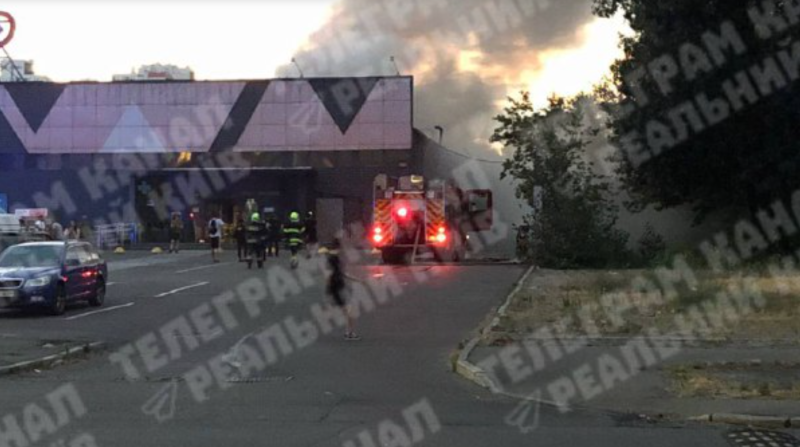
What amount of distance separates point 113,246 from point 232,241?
228 inches

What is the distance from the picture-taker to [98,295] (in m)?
Result: 20.4

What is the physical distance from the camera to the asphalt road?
8383 mm

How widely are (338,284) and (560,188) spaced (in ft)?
59.6

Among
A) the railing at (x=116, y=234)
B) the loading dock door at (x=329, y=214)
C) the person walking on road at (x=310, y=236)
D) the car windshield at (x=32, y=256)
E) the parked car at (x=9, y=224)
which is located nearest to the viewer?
the car windshield at (x=32, y=256)

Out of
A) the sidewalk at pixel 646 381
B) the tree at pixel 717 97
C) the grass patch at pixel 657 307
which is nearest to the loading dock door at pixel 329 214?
the tree at pixel 717 97

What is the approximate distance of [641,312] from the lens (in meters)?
17.4

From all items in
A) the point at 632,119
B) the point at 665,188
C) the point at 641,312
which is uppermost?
the point at 632,119

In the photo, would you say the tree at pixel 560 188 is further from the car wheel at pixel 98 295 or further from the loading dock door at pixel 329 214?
the loading dock door at pixel 329 214

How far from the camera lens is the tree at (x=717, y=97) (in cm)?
2695

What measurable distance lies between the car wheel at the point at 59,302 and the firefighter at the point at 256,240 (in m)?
→ 10.6

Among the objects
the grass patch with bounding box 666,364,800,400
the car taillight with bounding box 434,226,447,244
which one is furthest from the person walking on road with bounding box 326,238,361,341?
the car taillight with bounding box 434,226,447,244

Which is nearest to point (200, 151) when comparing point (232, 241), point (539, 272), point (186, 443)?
point (232, 241)

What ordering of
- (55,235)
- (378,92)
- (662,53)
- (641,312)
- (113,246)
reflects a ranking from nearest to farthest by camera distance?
(641,312) < (662,53) < (55,235) < (113,246) < (378,92)

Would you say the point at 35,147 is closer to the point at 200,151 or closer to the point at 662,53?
the point at 200,151
